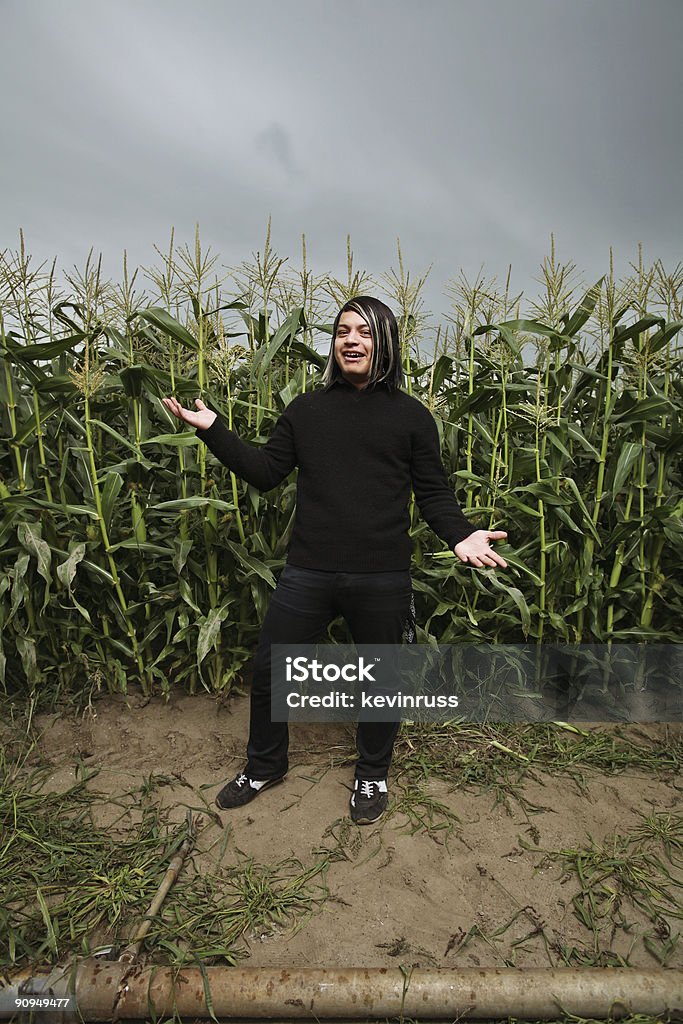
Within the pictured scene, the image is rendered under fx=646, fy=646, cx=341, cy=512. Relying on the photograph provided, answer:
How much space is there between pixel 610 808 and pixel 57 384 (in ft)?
10.5

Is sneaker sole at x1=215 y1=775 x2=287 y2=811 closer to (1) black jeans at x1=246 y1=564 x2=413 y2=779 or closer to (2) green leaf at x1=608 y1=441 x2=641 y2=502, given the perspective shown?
(1) black jeans at x1=246 y1=564 x2=413 y2=779

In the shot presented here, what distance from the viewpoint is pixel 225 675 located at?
3.35 meters

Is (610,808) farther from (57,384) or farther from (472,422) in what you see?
(57,384)

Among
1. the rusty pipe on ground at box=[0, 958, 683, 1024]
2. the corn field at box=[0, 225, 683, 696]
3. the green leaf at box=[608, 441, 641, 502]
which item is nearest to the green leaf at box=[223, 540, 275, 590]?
the corn field at box=[0, 225, 683, 696]

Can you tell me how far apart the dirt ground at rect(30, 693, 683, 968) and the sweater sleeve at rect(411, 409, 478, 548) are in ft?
4.11

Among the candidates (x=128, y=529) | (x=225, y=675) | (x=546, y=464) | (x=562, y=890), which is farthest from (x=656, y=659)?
(x=128, y=529)

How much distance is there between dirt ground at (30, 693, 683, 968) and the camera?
7.18 ft

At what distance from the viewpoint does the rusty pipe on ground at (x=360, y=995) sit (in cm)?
187

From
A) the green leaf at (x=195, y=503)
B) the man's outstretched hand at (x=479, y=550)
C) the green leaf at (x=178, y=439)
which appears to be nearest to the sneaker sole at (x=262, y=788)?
the green leaf at (x=195, y=503)

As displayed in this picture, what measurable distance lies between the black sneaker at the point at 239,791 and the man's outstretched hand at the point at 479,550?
53.6 inches

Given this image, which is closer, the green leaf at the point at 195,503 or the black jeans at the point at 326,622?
the black jeans at the point at 326,622

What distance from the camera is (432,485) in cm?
266

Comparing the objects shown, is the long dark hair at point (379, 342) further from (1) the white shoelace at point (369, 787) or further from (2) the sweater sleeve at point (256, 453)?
(1) the white shoelace at point (369, 787)

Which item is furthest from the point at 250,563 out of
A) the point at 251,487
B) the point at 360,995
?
the point at 360,995
